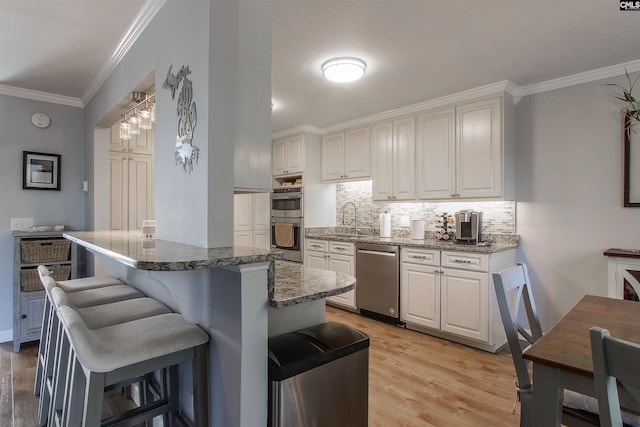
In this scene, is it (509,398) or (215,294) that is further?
(509,398)

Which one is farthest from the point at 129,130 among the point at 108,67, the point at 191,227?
the point at 191,227

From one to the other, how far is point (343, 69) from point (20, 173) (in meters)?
3.36

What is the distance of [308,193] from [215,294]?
3467mm

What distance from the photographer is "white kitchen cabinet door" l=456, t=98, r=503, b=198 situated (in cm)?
316

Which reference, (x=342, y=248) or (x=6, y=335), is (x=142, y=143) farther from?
(x=342, y=248)

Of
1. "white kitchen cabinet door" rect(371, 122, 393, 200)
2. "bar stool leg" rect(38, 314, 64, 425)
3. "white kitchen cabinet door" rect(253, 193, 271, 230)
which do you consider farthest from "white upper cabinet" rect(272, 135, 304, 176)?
"bar stool leg" rect(38, 314, 64, 425)

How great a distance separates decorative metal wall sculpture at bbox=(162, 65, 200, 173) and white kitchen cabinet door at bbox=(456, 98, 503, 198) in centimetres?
281

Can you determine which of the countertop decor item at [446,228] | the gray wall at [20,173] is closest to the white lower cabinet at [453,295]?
the countertop decor item at [446,228]

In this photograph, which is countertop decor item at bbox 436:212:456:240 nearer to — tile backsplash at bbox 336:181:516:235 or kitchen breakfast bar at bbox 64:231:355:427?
tile backsplash at bbox 336:181:516:235

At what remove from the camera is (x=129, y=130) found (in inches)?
99.0

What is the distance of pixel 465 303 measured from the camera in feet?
10.2

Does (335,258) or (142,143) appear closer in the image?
(142,143)

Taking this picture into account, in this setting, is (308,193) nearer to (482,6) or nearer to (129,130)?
(129,130)

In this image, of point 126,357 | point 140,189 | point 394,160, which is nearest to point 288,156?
point 394,160
